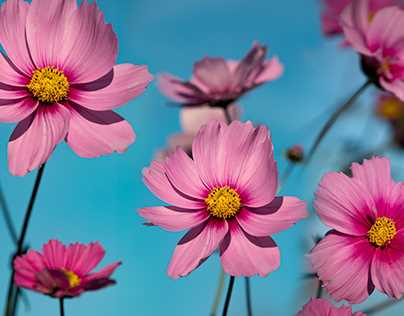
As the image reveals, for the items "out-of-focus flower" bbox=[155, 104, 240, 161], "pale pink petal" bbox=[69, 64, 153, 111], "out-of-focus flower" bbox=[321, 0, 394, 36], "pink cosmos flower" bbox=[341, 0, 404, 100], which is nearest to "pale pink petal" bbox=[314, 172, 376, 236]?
"pale pink petal" bbox=[69, 64, 153, 111]

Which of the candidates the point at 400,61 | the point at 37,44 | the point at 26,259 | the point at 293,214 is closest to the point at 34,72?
the point at 37,44

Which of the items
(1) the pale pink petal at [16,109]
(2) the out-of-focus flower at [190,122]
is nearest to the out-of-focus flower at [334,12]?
(2) the out-of-focus flower at [190,122]

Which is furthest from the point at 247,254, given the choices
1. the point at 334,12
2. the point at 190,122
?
the point at 334,12

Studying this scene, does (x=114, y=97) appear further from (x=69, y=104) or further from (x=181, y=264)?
(x=181, y=264)

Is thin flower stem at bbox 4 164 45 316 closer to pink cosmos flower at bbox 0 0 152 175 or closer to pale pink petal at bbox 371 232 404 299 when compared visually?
pink cosmos flower at bbox 0 0 152 175

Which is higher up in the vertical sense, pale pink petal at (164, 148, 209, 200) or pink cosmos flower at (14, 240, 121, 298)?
pale pink petal at (164, 148, 209, 200)
